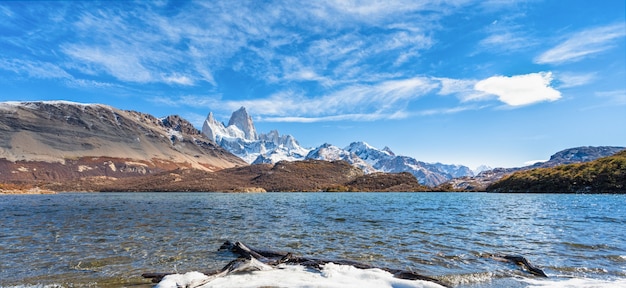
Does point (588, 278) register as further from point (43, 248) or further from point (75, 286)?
point (43, 248)

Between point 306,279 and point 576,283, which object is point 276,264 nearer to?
point 306,279

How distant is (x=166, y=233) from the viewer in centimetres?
2966

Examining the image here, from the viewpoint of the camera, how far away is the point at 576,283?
14.2m

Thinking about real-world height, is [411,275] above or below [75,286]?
above

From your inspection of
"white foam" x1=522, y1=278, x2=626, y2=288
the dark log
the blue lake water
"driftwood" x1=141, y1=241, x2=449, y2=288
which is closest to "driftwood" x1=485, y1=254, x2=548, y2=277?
the blue lake water

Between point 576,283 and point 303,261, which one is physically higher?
point 303,261

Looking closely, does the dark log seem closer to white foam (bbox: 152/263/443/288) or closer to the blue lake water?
white foam (bbox: 152/263/443/288)

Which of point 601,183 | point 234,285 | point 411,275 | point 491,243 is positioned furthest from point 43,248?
point 601,183

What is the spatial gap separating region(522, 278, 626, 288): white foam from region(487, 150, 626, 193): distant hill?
6697 inches

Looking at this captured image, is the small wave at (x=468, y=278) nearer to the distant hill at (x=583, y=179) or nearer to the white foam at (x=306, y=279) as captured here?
the white foam at (x=306, y=279)

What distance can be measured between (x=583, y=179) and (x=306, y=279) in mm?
195116

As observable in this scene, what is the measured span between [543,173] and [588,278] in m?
214

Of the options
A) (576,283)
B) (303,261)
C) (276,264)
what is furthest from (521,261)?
(276,264)

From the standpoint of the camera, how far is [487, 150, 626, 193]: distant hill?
480ft
